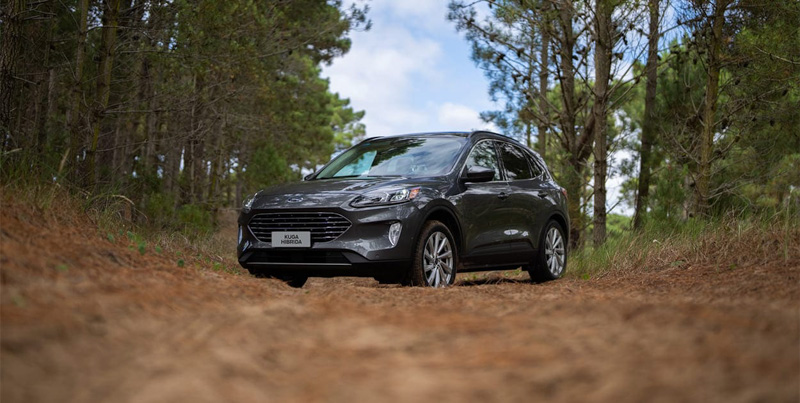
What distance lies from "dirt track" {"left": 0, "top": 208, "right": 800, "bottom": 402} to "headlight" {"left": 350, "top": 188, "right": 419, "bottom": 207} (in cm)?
240

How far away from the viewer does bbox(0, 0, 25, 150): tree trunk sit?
823 centimetres

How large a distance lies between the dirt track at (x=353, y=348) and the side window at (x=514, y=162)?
4.70 metres

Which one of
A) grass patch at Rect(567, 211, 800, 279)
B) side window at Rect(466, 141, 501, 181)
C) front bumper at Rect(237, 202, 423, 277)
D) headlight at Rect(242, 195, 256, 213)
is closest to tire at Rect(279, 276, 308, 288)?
front bumper at Rect(237, 202, 423, 277)

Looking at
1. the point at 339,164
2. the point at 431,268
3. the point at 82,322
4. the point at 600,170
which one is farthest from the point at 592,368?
the point at 600,170

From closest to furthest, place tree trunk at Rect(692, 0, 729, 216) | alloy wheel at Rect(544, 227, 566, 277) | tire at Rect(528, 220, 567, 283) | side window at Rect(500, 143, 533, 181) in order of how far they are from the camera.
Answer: side window at Rect(500, 143, 533, 181), tire at Rect(528, 220, 567, 283), alloy wheel at Rect(544, 227, 566, 277), tree trunk at Rect(692, 0, 729, 216)

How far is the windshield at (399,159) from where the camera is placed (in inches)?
306

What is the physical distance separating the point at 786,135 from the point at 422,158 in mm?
11357

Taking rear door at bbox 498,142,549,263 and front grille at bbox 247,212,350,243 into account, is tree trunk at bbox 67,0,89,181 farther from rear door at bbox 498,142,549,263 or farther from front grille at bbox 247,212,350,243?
rear door at bbox 498,142,549,263

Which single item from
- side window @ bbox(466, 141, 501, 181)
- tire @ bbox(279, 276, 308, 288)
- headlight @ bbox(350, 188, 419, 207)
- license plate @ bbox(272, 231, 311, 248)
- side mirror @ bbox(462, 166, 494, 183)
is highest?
side window @ bbox(466, 141, 501, 181)

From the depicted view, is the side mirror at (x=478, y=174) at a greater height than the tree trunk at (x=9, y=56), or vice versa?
the tree trunk at (x=9, y=56)

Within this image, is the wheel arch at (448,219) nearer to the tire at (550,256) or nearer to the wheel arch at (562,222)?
the tire at (550,256)

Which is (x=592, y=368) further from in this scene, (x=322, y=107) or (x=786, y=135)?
(x=322, y=107)

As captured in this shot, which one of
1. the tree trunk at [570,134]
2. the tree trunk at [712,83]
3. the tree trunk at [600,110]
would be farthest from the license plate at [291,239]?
the tree trunk at [570,134]

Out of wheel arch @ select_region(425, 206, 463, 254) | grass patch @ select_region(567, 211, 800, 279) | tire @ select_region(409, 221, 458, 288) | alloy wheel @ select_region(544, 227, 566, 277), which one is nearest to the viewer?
tire @ select_region(409, 221, 458, 288)
